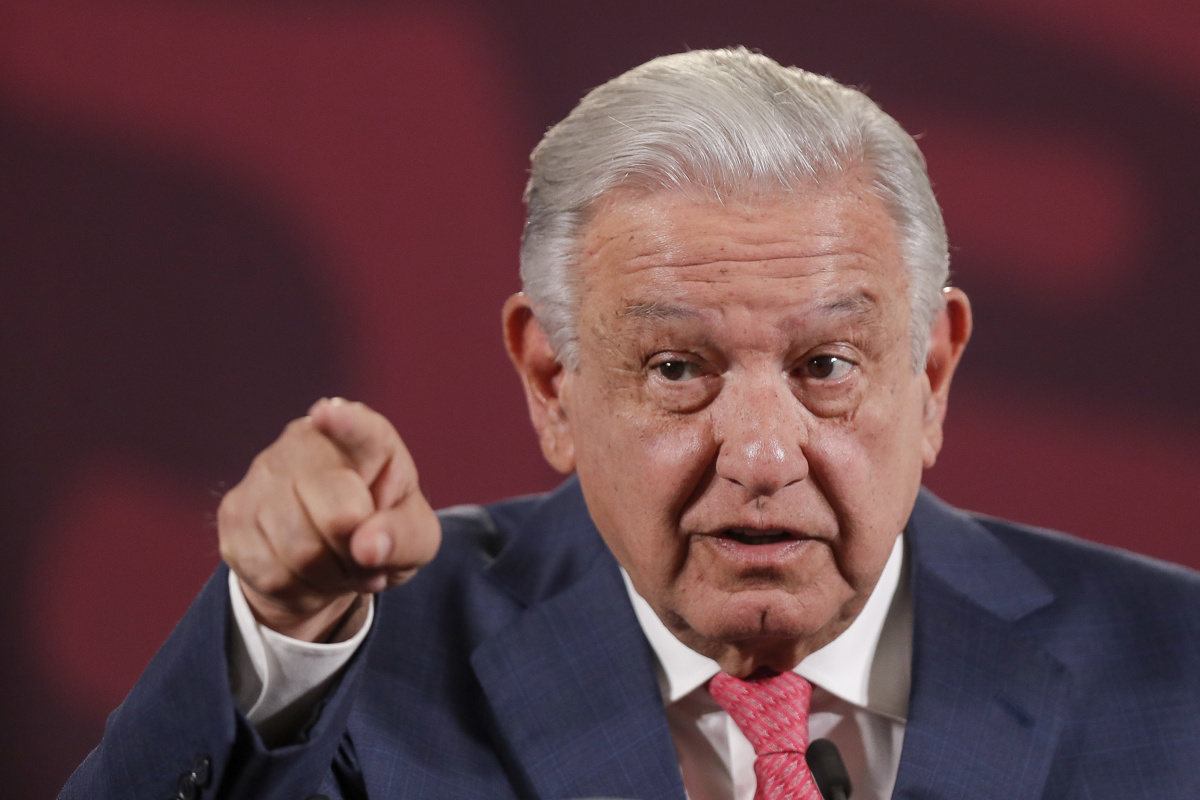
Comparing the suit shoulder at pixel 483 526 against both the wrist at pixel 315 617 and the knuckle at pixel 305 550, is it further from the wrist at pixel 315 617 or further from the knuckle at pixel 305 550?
the knuckle at pixel 305 550

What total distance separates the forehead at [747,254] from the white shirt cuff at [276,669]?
54 centimetres

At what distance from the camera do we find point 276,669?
1456 millimetres

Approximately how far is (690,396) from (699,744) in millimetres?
567

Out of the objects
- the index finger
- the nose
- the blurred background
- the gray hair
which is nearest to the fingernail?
the index finger

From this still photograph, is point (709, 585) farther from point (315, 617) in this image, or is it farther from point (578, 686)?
point (315, 617)

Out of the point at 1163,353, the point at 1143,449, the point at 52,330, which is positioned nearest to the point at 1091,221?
the point at 1163,353

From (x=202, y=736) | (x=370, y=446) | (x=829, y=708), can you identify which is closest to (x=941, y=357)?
(x=829, y=708)

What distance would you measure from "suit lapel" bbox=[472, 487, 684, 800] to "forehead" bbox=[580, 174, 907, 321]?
490mm

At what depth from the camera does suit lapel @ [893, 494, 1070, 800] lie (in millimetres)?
1709

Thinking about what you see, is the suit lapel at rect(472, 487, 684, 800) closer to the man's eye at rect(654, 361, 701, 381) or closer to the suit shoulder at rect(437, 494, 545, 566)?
the suit shoulder at rect(437, 494, 545, 566)

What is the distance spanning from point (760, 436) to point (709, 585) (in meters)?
0.22

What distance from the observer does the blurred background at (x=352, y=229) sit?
252 cm

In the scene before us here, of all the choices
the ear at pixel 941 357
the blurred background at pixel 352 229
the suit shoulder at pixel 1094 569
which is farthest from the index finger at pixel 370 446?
the blurred background at pixel 352 229

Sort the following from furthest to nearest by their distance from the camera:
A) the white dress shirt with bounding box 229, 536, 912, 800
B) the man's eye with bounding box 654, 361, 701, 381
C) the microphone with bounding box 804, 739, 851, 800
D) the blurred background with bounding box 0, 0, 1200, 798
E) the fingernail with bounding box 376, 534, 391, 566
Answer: the blurred background with bounding box 0, 0, 1200, 798 < the white dress shirt with bounding box 229, 536, 912, 800 < the man's eye with bounding box 654, 361, 701, 381 < the microphone with bounding box 804, 739, 851, 800 < the fingernail with bounding box 376, 534, 391, 566
